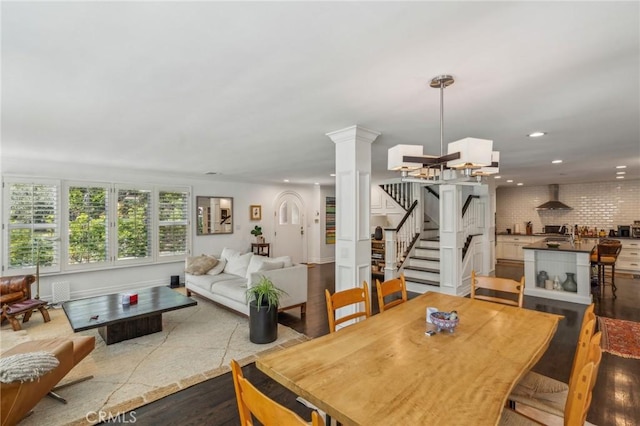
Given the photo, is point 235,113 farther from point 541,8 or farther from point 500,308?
point 500,308

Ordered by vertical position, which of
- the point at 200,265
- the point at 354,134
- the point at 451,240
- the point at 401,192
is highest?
the point at 354,134

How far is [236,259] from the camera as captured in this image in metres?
5.53

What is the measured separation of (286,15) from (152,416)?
2.80m

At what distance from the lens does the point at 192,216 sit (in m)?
7.11

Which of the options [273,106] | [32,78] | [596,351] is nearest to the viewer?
[596,351]

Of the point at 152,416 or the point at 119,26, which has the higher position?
the point at 119,26

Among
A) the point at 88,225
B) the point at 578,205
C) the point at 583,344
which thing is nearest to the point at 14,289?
the point at 88,225

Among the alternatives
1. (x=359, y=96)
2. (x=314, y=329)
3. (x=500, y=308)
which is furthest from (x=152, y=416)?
(x=359, y=96)

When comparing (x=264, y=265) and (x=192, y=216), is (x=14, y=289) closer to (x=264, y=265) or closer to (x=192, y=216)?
(x=192, y=216)

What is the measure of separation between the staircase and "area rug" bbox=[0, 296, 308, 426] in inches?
118

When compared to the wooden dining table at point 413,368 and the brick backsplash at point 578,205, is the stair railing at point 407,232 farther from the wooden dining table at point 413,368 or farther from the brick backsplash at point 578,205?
the brick backsplash at point 578,205

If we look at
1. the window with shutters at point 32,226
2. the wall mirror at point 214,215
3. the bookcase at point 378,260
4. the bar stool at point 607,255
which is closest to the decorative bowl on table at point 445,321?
the bookcase at point 378,260

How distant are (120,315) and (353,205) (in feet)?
9.61

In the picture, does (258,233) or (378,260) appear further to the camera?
(258,233)
